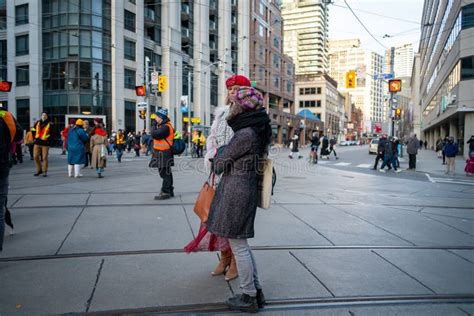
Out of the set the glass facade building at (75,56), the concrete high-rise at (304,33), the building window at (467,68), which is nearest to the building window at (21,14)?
the glass facade building at (75,56)

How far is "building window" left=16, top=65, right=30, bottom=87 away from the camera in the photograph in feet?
122

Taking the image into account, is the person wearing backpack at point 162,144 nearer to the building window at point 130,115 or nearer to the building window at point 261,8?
the building window at point 130,115

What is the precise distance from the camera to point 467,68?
Result: 1156 inches

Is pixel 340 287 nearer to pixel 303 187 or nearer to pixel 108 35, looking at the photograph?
pixel 303 187

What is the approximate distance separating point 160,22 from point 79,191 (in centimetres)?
3818

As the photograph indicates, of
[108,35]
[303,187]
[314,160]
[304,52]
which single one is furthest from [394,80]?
[304,52]

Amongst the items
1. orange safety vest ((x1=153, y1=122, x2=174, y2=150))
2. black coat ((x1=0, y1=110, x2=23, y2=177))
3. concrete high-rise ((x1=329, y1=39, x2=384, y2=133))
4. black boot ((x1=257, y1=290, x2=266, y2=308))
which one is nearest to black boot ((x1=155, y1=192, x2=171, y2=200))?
orange safety vest ((x1=153, y1=122, x2=174, y2=150))

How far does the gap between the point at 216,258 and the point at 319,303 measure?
149 centimetres

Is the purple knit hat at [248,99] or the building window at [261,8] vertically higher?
the building window at [261,8]

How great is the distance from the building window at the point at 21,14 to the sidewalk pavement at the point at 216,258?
115 feet

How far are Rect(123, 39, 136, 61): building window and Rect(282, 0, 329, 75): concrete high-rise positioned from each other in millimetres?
101303

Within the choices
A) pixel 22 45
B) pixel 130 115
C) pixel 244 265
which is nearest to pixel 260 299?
pixel 244 265

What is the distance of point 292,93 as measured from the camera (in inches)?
3196

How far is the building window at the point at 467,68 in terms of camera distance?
29.0 metres
